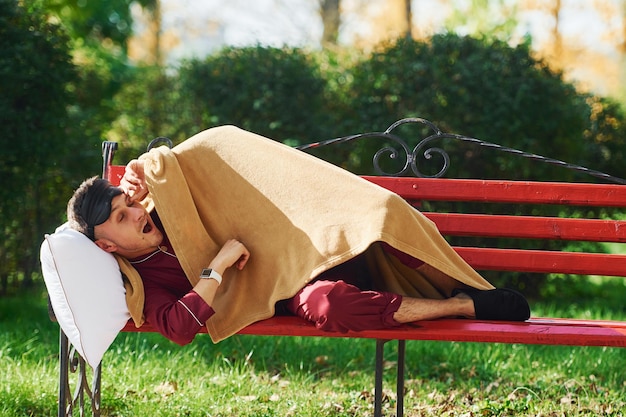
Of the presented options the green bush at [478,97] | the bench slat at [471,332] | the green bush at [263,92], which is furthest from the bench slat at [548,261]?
the green bush at [263,92]

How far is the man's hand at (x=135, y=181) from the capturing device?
3.07m

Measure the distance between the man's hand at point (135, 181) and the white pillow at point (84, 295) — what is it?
1.30ft

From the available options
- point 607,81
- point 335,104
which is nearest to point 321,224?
point 335,104

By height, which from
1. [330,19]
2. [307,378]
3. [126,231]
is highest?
[330,19]

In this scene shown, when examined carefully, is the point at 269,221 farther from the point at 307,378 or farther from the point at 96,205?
the point at 307,378

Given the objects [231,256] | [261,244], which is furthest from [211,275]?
[261,244]

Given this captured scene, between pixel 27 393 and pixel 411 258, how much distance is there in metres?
1.80

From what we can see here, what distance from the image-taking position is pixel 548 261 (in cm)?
334

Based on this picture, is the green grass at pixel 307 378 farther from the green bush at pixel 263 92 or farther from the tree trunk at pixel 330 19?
the tree trunk at pixel 330 19

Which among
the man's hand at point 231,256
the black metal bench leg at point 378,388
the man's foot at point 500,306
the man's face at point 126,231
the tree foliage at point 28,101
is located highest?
the tree foliage at point 28,101

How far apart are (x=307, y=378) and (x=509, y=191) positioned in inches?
52.4

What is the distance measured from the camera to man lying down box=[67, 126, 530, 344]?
277 centimetres

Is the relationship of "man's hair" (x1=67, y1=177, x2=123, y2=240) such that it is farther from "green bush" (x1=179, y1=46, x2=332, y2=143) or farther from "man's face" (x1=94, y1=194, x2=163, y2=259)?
"green bush" (x1=179, y1=46, x2=332, y2=143)

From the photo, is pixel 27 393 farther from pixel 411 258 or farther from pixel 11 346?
pixel 411 258
